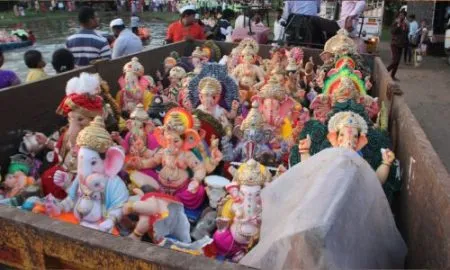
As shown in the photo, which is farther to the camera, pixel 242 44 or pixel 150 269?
pixel 242 44

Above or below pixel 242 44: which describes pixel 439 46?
below

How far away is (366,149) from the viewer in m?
3.06

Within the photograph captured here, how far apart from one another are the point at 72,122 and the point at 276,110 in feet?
5.70

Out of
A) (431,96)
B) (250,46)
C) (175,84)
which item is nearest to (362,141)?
(175,84)

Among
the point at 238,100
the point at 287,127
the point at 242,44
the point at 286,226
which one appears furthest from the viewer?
the point at 242,44

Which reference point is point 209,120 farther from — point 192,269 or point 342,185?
point 192,269

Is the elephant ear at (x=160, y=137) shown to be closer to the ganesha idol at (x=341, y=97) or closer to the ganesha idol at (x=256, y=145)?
the ganesha idol at (x=256, y=145)

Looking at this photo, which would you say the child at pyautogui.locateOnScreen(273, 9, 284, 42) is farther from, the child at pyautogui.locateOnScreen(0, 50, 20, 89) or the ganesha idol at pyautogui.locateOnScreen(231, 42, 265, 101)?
the child at pyautogui.locateOnScreen(0, 50, 20, 89)

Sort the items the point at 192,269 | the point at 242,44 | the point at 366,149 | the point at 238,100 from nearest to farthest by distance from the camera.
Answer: the point at 192,269 → the point at 366,149 → the point at 238,100 → the point at 242,44

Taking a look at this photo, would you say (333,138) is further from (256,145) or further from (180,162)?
(180,162)

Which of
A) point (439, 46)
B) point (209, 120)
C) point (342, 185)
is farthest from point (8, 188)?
point (439, 46)

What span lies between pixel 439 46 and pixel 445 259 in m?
13.7

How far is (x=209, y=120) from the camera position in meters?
3.89

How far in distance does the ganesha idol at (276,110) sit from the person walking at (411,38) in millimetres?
9479
